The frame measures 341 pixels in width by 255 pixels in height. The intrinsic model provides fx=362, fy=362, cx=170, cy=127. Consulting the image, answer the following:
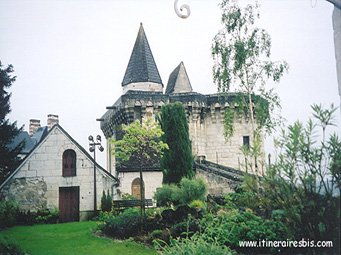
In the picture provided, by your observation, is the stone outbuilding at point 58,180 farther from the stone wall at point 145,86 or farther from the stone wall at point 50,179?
the stone wall at point 145,86

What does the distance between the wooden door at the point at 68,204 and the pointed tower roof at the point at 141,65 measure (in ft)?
6.83

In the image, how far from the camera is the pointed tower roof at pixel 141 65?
554 centimetres

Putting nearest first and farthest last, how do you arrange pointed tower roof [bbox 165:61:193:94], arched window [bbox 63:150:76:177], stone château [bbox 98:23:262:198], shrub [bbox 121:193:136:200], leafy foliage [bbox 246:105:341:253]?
leafy foliage [bbox 246:105:341:253] < arched window [bbox 63:150:76:177] < shrub [bbox 121:193:136:200] < stone château [bbox 98:23:262:198] < pointed tower roof [bbox 165:61:193:94]

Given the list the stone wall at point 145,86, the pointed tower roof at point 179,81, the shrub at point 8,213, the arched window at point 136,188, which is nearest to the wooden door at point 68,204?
the shrub at point 8,213

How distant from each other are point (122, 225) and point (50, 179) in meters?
1.16

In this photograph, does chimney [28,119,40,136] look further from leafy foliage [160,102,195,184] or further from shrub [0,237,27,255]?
leafy foliage [160,102,195,184]

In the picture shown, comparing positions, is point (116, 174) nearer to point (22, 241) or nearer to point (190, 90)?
point (22, 241)

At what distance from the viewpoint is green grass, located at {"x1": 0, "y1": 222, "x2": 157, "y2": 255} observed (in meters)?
4.18

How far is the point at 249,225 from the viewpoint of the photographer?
4.37 meters

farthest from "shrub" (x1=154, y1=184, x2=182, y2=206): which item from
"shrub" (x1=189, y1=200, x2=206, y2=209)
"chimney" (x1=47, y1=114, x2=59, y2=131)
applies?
"chimney" (x1=47, y1=114, x2=59, y2=131)

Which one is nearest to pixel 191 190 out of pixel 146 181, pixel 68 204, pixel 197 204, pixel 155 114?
pixel 197 204

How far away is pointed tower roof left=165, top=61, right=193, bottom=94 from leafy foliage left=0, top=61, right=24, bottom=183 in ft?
8.65

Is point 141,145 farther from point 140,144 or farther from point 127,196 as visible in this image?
point 127,196

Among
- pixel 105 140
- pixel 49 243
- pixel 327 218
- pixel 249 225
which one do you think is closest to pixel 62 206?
pixel 49 243
